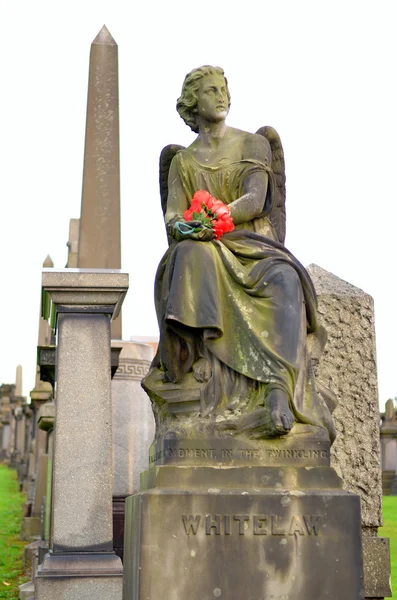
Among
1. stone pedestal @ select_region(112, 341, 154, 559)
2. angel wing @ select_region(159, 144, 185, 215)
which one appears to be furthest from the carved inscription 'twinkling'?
stone pedestal @ select_region(112, 341, 154, 559)

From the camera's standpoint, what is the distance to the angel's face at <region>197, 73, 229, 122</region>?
6.19 metres

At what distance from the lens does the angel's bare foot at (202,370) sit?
18.1ft

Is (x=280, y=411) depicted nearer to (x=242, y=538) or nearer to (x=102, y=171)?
(x=242, y=538)

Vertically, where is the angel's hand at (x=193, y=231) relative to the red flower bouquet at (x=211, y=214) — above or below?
below

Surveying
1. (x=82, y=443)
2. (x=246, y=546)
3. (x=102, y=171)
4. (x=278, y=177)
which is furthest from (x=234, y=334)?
(x=102, y=171)

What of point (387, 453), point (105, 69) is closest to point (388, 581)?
point (105, 69)

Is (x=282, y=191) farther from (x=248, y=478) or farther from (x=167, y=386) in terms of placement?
(x=248, y=478)

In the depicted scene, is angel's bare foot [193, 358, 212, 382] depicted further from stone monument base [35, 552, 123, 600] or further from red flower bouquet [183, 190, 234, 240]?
stone monument base [35, 552, 123, 600]

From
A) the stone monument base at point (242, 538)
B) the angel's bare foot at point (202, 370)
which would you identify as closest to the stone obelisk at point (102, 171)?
the angel's bare foot at point (202, 370)

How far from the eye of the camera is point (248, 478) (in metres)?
5.19

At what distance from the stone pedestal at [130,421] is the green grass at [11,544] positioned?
177 centimetres

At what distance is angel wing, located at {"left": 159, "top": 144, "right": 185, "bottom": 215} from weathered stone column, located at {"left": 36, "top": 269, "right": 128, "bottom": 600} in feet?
2.78

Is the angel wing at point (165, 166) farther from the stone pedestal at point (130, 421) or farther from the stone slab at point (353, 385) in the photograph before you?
the stone pedestal at point (130, 421)

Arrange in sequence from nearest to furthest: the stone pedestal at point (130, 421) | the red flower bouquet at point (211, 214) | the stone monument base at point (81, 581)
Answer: the red flower bouquet at point (211, 214) < the stone monument base at point (81, 581) < the stone pedestal at point (130, 421)
